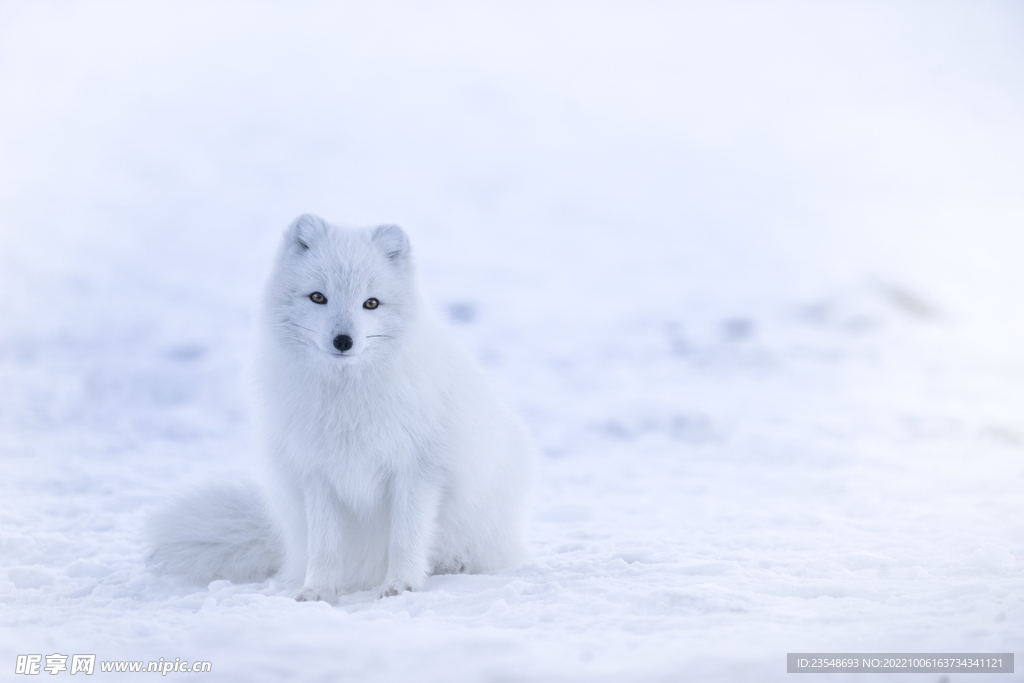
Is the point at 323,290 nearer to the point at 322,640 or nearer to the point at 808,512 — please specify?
the point at 322,640

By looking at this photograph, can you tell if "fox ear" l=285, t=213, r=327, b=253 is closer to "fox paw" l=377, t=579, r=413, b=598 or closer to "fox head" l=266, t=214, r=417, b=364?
"fox head" l=266, t=214, r=417, b=364

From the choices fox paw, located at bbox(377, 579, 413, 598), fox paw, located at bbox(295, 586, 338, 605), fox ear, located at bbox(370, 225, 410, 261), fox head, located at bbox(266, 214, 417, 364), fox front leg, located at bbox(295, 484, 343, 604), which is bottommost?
fox paw, located at bbox(295, 586, 338, 605)

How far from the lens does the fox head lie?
8.00 feet

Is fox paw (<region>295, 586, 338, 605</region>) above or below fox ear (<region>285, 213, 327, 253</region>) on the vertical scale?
below

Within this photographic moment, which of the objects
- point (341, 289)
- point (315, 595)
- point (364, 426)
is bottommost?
point (315, 595)

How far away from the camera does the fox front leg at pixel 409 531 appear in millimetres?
2596

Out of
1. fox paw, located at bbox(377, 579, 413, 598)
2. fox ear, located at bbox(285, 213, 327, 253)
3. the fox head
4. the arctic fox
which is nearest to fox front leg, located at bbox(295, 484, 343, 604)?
the arctic fox

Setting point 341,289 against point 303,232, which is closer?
point 341,289

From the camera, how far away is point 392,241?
2.64 m

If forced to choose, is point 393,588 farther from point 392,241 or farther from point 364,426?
point 392,241

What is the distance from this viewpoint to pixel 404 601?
2.45 meters

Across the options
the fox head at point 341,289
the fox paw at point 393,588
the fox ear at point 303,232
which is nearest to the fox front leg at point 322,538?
the fox paw at point 393,588

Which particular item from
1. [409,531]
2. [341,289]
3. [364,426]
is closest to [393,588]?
[409,531]

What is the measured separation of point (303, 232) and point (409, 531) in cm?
104
